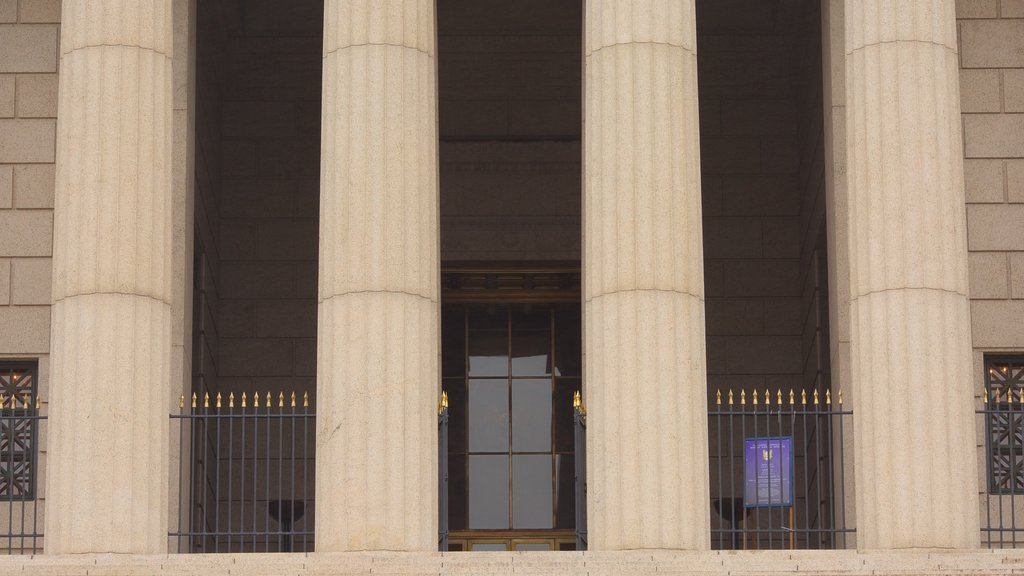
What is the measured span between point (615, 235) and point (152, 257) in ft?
19.9

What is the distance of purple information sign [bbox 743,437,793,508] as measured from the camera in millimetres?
32094

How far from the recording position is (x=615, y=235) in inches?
1184

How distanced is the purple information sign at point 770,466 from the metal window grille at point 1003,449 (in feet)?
9.12

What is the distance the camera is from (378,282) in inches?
1176

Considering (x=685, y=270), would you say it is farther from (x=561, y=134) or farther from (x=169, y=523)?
(x=561, y=134)

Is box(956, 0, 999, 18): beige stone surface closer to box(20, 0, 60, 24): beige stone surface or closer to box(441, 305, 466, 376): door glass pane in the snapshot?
box(441, 305, 466, 376): door glass pane

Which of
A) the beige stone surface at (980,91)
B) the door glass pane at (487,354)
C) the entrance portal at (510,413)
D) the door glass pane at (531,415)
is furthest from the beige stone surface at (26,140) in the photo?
the beige stone surface at (980,91)

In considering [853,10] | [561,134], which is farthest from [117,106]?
[561,134]

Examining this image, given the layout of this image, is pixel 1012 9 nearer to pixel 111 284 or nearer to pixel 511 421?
pixel 511 421

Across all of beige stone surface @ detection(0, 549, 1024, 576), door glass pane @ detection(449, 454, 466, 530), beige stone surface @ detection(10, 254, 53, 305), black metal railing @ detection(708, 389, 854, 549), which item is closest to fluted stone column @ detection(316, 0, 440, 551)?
beige stone surface @ detection(0, 549, 1024, 576)

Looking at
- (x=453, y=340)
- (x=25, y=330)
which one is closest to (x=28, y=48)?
(x=25, y=330)

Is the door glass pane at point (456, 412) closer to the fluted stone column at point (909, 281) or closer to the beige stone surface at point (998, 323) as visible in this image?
the beige stone surface at point (998, 323)

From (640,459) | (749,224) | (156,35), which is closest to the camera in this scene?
(640,459)

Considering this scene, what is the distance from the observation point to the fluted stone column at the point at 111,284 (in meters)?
29.3
